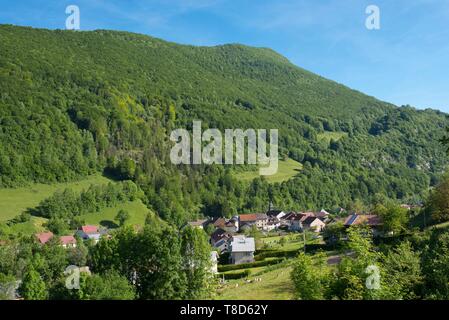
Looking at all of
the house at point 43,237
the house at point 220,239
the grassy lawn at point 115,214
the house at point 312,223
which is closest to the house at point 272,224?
the house at point 312,223

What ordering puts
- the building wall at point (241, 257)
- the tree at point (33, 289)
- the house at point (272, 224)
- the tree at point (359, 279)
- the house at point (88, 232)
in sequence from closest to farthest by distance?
the tree at point (359, 279)
the tree at point (33, 289)
the building wall at point (241, 257)
the house at point (88, 232)
the house at point (272, 224)

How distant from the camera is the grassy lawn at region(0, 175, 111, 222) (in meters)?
104

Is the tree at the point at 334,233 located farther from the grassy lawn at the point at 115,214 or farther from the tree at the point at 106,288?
the grassy lawn at the point at 115,214

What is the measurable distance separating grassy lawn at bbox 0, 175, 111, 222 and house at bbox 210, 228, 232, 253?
47.8 meters

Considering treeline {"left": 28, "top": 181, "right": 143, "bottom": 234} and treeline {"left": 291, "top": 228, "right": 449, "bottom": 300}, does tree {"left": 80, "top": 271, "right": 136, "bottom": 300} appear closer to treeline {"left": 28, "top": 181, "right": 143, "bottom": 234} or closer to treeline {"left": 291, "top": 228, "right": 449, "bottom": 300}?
treeline {"left": 291, "top": 228, "right": 449, "bottom": 300}

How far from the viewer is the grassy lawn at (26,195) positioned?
104 metres

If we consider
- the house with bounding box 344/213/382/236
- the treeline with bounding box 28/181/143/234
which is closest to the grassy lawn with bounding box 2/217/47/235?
the treeline with bounding box 28/181/143/234

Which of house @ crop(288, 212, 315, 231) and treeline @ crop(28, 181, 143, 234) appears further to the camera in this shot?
house @ crop(288, 212, 315, 231)

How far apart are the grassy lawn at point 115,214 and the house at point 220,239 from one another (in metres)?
23.6

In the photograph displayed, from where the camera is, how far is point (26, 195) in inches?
4663

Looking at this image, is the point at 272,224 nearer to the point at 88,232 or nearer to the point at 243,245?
the point at 88,232

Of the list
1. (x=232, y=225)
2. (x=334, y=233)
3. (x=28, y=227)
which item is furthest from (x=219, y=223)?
(x=334, y=233)

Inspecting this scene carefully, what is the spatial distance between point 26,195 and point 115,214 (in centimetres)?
2528
